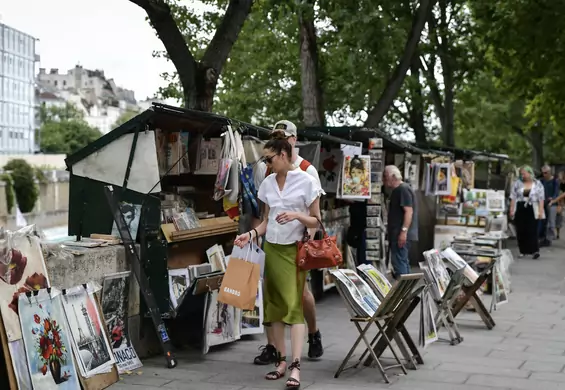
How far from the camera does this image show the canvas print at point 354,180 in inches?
479

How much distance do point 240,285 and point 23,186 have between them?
58.1 m

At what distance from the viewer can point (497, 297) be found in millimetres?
11875

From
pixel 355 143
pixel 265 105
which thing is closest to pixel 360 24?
pixel 355 143

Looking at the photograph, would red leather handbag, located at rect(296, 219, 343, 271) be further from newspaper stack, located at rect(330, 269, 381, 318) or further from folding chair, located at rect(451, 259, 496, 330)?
folding chair, located at rect(451, 259, 496, 330)

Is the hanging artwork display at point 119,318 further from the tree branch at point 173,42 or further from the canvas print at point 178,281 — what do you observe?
the tree branch at point 173,42

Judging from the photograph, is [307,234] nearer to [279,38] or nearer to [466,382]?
[466,382]

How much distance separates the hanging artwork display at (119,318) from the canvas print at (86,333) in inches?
17.5

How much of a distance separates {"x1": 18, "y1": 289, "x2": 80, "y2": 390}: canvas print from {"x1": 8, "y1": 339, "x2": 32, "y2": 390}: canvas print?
0.03 metres

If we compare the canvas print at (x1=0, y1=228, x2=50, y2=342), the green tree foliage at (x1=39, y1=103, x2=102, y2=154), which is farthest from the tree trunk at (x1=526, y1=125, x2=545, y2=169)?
the green tree foliage at (x1=39, y1=103, x2=102, y2=154)

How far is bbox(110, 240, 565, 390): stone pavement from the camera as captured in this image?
717 cm

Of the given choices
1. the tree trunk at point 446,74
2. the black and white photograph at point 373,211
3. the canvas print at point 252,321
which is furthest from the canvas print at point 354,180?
the tree trunk at point 446,74

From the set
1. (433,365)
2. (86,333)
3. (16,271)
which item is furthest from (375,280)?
(16,271)

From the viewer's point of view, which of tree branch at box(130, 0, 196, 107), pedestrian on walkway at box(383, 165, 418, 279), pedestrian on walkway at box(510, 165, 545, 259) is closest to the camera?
tree branch at box(130, 0, 196, 107)

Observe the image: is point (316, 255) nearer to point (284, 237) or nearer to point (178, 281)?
point (284, 237)
